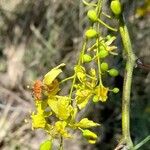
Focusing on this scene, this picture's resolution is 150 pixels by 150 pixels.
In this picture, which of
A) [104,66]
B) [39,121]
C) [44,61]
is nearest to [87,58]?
[104,66]

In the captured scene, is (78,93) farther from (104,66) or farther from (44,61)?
(44,61)

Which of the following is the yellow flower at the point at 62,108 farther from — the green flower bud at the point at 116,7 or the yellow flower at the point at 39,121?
the green flower bud at the point at 116,7

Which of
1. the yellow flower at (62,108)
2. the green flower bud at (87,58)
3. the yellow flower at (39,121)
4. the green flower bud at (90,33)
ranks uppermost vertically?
the green flower bud at (90,33)

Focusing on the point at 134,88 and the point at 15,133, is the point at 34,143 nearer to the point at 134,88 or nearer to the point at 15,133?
the point at 15,133

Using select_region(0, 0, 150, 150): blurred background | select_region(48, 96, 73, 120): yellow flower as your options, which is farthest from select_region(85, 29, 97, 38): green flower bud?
select_region(0, 0, 150, 150): blurred background

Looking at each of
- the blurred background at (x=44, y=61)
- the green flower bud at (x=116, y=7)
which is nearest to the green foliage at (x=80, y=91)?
the green flower bud at (x=116, y=7)

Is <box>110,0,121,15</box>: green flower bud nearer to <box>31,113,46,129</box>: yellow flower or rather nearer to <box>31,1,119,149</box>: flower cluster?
<box>31,1,119,149</box>: flower cluster

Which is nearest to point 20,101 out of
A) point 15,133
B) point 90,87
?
point 15,133

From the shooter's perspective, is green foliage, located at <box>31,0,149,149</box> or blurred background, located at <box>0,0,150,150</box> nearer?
green foliage, located at <box>31,0,149,149</box>
